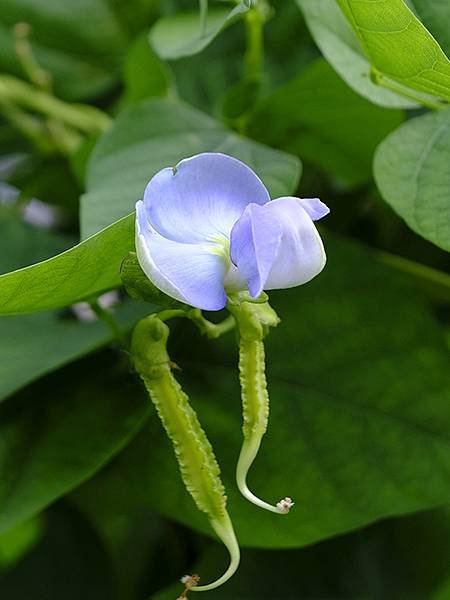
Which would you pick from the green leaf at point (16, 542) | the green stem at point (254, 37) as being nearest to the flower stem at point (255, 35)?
the green stem at point (254, 37)

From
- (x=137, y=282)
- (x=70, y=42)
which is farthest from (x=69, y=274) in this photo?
(x=70, y=42)

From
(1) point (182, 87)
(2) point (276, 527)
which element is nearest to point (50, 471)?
(2) point (276, 527)

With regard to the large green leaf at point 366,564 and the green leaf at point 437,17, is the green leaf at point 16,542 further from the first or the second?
the green leaf at point 437,17

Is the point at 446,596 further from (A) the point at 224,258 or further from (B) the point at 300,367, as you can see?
(A) the point at 224,258

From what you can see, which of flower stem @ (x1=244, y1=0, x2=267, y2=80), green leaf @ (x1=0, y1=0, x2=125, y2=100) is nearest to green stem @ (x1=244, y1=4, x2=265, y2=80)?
flower stem @ (x1=244, y1=0, x2=267, y2=80)

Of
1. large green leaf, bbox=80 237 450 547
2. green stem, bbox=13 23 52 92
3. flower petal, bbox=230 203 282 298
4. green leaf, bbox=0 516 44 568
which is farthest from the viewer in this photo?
green leaf, bbox=0 516 44 568

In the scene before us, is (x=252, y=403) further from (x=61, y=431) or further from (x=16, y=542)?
(x=16, y=542)

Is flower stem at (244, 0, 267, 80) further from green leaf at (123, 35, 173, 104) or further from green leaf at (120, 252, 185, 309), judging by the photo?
green leaf at (120, 252, 185, 309)
